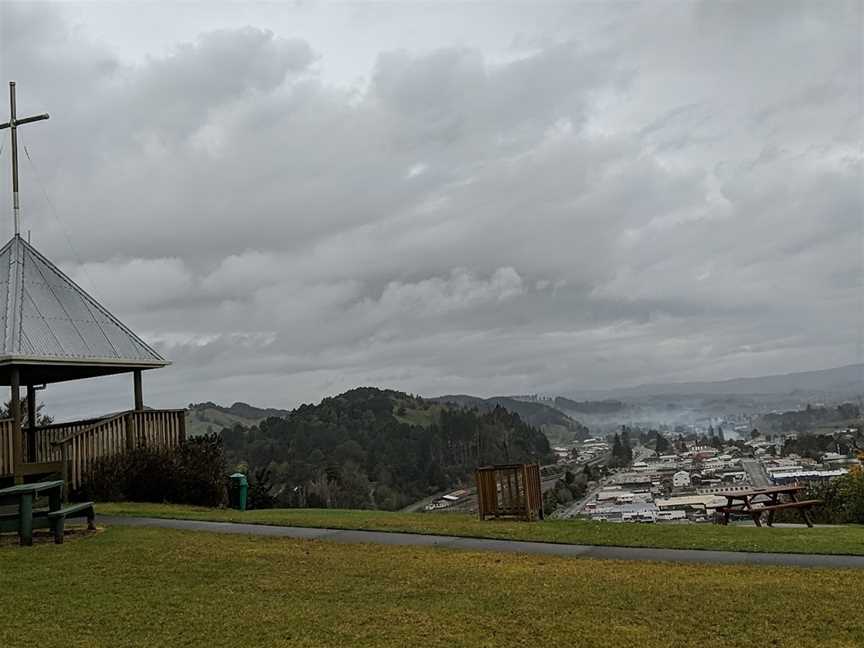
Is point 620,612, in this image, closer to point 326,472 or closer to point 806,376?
point 326,472

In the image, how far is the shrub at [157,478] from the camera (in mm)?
18250

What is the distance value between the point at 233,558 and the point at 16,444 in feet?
28.5

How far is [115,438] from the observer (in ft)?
62.8

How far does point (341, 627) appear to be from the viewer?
6.92 m

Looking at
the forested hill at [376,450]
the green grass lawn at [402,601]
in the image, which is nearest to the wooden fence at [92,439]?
the green grass lawn at [402,601]

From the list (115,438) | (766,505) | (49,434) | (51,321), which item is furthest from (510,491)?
(49,434)

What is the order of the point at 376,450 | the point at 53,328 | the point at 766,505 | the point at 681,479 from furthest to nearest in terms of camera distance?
the point at 376,450, the point at 681,479, the point at 53,328, the point at 766,505

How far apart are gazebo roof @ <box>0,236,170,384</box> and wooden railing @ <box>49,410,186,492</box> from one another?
125 cm

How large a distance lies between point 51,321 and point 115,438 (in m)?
2.99

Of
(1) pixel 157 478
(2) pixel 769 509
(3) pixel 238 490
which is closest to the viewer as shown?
(2) pixel 769 509

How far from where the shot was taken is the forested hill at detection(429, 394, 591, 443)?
72062mm

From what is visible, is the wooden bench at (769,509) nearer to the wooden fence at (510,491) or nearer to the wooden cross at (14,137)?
the wooden fence at (510,491)

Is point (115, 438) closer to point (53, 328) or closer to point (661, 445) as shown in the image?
point (53, 328)

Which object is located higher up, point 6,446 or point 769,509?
point 6,446
